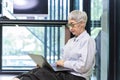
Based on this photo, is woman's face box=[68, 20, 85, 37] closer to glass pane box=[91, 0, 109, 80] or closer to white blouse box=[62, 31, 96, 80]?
white blouse box=[62, 31, 96, 80]

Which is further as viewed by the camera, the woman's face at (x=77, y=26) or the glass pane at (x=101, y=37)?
the glass pane at (x=101, y=37)

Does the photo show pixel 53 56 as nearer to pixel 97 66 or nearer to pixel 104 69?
pixel 97 66

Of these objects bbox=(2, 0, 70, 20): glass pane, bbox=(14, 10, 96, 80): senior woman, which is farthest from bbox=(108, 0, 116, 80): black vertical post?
bbox=(2, 0, 70, 20): glass pane

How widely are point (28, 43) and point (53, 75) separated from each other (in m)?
2.64

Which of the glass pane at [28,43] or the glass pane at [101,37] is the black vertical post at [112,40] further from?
the glass pane at [28,43]

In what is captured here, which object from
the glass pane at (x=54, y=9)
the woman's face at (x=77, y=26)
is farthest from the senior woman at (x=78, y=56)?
the glass pane at (x=54, y=9)

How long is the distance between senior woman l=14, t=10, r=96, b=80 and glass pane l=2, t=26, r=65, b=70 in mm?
2281

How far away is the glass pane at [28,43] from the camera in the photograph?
4.92m

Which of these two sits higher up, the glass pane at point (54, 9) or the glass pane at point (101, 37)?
the glass pane at point (54, 9)

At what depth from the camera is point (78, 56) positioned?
8.20 feet

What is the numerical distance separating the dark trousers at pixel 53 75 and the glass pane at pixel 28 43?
7.90ft

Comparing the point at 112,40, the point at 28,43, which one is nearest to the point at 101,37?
the point at 112,40

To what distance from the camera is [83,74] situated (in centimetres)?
252

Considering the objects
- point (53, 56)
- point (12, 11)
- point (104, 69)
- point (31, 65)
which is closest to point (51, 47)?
point (53, 56)
